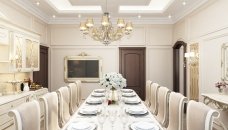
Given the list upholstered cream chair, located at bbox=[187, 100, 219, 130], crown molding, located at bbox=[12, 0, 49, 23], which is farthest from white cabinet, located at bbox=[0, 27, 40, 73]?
upholstered cream chair, located at bbox=[187, 100, 219, 130]

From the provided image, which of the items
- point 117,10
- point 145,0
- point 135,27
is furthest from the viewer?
point 135,27

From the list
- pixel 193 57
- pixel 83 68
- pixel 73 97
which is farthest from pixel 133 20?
pixel 73 97

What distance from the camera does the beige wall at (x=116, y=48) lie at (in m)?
7.44

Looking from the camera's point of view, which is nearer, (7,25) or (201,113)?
(201,113)

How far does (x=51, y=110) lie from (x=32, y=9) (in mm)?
3754

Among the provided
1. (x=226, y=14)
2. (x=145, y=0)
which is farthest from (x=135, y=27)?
(x=226, y=14)

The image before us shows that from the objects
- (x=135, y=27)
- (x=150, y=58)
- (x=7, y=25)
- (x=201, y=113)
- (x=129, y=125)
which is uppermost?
(x=135, y=27)

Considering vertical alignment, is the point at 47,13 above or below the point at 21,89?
above

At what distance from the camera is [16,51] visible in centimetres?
452

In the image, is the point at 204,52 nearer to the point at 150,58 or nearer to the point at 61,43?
the point at 150,58

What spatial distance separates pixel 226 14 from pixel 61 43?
502cm

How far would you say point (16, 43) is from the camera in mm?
4500

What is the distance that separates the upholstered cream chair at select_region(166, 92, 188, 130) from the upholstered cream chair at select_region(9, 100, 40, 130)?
1.56 m

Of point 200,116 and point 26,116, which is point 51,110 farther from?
point 200,116
